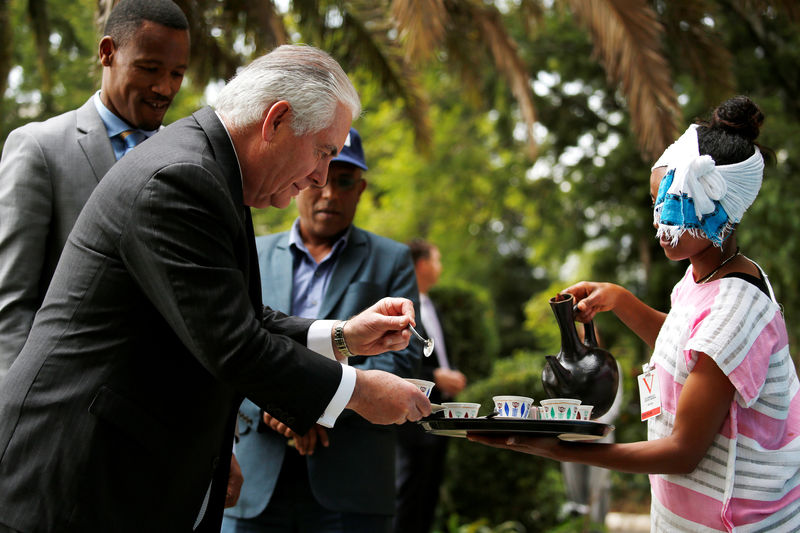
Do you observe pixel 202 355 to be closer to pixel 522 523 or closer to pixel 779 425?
pixel 779 425

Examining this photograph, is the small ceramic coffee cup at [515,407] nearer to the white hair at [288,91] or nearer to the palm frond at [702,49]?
the white hair at [288,91]

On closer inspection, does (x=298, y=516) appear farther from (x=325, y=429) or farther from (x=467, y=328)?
(x=467, y=328)

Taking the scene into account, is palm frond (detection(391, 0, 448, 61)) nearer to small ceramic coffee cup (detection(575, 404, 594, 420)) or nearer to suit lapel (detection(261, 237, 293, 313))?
suit lapel (detection(261, 237, 293, 313))

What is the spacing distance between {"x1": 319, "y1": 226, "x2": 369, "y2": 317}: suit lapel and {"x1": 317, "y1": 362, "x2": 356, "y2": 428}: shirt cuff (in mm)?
1227

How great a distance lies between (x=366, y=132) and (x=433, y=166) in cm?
184

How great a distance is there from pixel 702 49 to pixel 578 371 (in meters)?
5.39

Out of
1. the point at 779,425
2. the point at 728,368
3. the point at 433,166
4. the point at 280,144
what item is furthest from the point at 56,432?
the point at 433,166

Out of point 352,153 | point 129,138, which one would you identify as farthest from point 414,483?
point 129,138

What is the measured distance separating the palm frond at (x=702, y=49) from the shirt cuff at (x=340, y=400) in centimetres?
567

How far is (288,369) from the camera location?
1.98 metres

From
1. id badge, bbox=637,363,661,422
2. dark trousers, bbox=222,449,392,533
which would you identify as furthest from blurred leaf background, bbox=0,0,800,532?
dark trousers, bbox=222,449,392,533

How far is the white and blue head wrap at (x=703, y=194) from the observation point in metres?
2.26

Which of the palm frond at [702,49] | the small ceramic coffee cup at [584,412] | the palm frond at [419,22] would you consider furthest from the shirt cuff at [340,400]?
the palm frond at [702,49]

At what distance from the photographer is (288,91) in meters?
2.17
